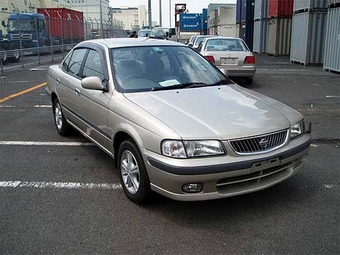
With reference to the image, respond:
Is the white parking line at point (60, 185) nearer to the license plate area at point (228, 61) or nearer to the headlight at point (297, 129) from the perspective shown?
the headlight at point (297, 129)

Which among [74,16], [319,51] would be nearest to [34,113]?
[319,51]

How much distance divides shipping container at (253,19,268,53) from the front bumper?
86.0 ft

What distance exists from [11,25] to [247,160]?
20.7 meters

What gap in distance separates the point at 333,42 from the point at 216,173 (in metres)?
14.0

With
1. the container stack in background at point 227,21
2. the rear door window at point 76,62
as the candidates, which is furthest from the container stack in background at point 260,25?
the rear door window at point 76,62

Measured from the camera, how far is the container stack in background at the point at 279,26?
2505 centimetres

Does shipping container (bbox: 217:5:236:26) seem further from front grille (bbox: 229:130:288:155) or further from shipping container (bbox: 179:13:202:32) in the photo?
front grille (bbox: 229:130:288:155)

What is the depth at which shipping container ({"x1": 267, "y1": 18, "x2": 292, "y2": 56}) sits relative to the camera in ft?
83.6

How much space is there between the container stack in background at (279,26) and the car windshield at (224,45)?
14521 millimetres

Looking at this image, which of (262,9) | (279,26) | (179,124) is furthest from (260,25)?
(179,124)

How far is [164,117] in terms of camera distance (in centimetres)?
355

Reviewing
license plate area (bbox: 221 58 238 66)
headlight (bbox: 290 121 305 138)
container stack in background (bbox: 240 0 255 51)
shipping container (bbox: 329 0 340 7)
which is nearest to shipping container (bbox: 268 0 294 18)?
container stack in background (bbox: 240 0 255 51)

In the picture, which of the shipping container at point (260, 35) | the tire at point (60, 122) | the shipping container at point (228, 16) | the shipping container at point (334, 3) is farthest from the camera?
the shipping container at point (228, 16)

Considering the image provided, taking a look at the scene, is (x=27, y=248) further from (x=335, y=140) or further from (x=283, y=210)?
(x=335, y=140)
